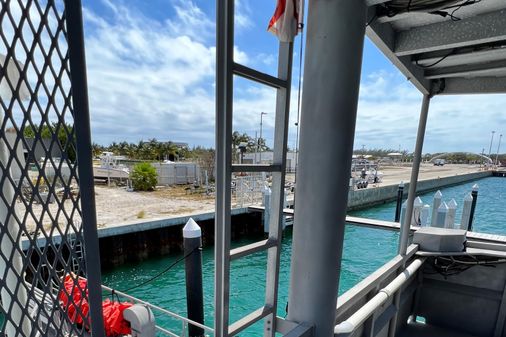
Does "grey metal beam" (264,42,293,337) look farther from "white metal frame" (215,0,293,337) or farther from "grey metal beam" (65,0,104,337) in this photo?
"grey metal beam" (65,0,104,337)

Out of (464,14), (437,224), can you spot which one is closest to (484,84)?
(464,14)

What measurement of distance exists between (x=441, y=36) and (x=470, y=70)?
0.70m

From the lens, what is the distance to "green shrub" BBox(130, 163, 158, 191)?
1466 cm

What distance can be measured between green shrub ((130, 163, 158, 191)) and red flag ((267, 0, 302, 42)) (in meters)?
14.8

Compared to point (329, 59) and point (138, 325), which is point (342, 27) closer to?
point (329, 59)

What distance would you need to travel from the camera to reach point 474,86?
2457 millimetres

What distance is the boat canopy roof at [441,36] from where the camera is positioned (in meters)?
1.44

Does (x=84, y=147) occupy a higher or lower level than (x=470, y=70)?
lower

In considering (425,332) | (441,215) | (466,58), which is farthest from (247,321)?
(441,215)

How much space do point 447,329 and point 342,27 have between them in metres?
3.24

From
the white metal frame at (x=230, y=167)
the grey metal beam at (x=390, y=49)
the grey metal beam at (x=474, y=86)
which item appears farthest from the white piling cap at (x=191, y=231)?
the grey metal beam at (x=474, y=86)

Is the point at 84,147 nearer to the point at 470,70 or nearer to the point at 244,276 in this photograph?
the point at 470,70

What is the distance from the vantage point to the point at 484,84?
244 cm

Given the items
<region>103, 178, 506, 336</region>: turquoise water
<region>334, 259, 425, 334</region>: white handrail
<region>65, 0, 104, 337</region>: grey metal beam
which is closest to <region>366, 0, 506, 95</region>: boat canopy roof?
<region>65, 0, 104, 337</region>: grey metal beam
